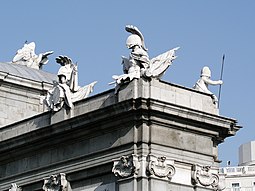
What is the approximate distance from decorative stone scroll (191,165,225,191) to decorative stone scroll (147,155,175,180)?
1.35 meters

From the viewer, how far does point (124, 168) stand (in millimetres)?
37312

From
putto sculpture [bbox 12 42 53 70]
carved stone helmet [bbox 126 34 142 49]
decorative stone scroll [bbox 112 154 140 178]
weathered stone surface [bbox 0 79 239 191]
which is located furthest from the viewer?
putto sculpture [bbox 12 42 53 70]

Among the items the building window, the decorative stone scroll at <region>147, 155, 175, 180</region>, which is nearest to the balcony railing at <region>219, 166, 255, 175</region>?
the building window

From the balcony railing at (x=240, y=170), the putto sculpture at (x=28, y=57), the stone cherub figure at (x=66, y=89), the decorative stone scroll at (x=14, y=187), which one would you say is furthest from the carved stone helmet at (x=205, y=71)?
the balcony railing at (x=240, y=170)

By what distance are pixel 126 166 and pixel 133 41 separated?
5509 millimetres

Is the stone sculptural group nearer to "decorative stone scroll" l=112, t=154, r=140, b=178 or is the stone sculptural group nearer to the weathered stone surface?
the weathered stone surface

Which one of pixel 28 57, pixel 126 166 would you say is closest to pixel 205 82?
pixel 126 166

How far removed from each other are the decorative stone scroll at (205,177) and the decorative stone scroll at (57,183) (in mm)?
5772

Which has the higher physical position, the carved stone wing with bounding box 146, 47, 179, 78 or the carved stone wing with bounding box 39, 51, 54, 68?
the carved stone wing with bounding box 39, 51, 54, 68

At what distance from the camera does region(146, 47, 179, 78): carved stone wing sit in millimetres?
38156

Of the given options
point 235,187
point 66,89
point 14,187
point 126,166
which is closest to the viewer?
point 126,166

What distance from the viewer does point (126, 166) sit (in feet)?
122

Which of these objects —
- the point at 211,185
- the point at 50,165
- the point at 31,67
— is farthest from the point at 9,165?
the point at 31,67

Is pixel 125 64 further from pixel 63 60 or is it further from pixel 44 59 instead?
pixel 44 59
